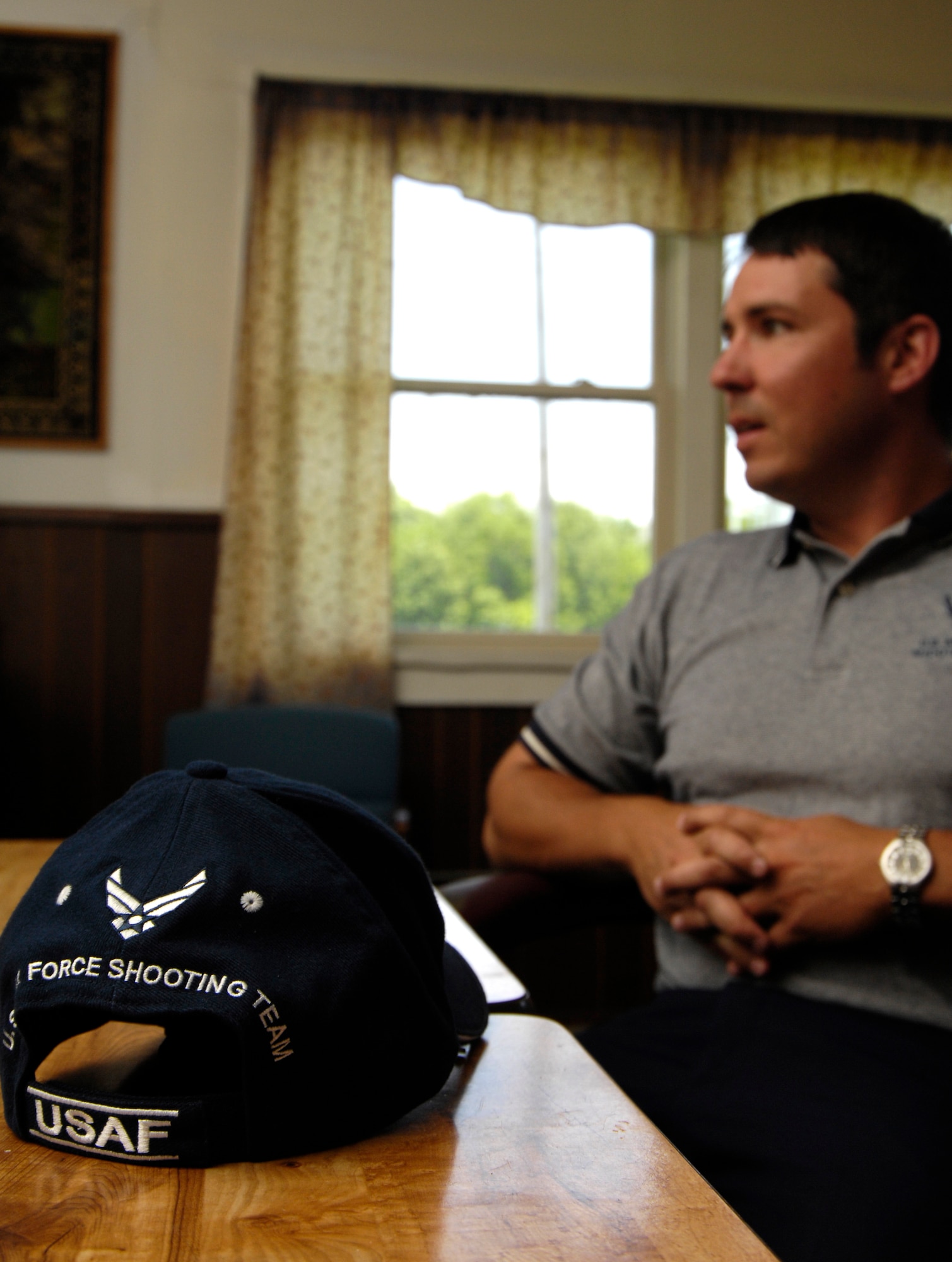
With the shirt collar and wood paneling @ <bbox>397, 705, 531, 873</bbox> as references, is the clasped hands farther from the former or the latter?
wood paneling @ <bbox>397, 705, 531, 873</bbox>

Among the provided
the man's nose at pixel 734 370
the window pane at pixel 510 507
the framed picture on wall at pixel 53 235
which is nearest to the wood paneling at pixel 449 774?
the window pane at pixel 510 507

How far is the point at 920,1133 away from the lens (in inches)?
39.2

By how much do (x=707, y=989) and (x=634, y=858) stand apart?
0.56ft

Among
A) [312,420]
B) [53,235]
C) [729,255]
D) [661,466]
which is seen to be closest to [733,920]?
[312,420]

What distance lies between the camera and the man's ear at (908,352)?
1.42m

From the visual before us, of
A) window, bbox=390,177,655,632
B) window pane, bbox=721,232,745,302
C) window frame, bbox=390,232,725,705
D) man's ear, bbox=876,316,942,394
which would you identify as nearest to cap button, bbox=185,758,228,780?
man's ear, bbox=876,316,942,394

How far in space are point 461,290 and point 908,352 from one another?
215 centimetres

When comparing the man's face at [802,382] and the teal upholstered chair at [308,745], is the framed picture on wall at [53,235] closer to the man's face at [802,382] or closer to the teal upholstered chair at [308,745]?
the teal upholstered chair at [308,745]

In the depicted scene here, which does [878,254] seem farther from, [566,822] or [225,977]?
[225,977]

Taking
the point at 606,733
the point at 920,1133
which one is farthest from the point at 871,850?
the point at 606,733

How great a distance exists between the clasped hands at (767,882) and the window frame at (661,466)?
203cm

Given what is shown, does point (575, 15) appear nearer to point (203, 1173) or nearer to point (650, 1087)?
point (650, 1087)

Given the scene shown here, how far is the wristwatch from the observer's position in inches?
44.2

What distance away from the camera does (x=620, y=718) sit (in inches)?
59.7
